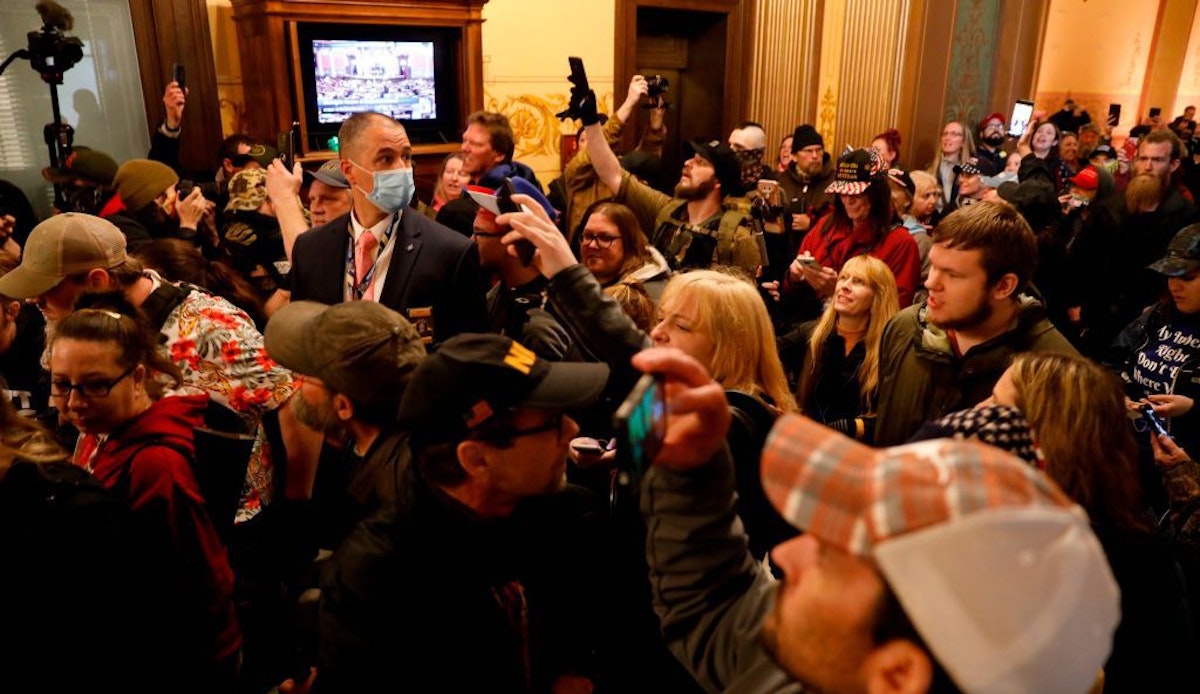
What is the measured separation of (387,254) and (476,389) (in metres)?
1.48

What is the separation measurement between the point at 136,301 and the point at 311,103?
331cm

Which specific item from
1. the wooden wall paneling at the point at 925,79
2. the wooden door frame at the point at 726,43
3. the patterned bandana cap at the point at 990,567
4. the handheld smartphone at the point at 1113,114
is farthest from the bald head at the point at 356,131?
the handheld smartphone at the point at 1113,114

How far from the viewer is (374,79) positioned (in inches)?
220

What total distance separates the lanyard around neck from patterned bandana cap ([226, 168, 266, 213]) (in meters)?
1.30

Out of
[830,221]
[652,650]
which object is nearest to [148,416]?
[652,650]

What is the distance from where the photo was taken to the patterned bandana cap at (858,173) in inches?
141

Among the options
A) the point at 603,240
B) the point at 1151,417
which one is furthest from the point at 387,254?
the point at 1151,417

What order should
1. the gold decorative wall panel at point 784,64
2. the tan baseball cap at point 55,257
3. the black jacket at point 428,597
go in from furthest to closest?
the gold decorative wall panel at point 784,64 < the tan baseball cap at point 55,257 < the black jacket at point 428,597

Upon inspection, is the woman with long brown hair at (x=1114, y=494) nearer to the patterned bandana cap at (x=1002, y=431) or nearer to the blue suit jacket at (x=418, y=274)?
the patterned bandana cap at (x=1002, y=431)

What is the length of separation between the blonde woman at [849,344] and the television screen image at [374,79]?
394cm

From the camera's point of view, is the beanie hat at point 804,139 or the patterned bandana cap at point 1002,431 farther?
the beanie hat at point 804,139

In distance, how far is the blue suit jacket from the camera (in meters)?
2.58

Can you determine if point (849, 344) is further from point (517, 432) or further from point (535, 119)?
point (535, 119)

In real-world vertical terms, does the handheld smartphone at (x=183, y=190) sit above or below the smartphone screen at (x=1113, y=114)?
below
